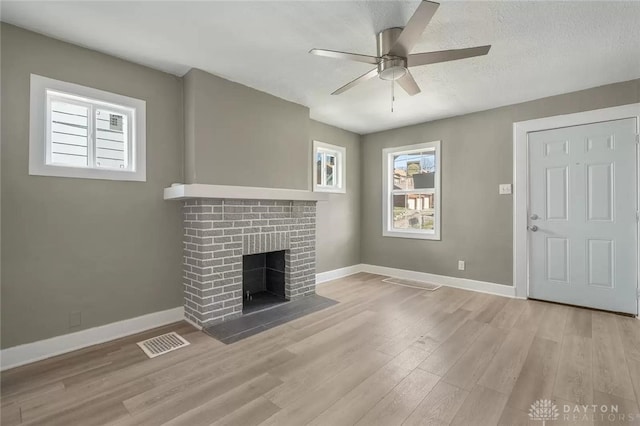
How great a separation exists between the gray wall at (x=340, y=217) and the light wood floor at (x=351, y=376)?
5.61 ft

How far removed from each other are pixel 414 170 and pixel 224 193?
3.19 metres

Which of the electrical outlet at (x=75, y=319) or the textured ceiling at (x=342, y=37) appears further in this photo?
the electrical outlet at (x=75, y=319)

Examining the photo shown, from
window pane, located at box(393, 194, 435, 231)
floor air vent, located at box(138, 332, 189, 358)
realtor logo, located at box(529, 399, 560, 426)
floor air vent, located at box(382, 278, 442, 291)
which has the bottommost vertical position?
realtor logo, located at box(529, 399, 560, 426)

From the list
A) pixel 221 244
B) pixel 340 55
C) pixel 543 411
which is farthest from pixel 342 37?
pixel 543 411

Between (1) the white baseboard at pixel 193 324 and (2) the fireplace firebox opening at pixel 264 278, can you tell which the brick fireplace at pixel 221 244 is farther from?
(2) the fireplace firebox opening at pixel 264 278

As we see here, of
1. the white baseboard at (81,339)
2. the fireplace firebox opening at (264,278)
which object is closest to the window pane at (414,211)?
the fireplace firebox opening at (264,278)

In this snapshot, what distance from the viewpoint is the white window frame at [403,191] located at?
Answer: 438 centimetres

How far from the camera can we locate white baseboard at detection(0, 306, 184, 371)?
2117 millimetres

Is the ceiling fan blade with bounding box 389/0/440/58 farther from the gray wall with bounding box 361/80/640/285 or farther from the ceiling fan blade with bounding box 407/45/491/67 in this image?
the gray wall with bounding box 361/80/640/285

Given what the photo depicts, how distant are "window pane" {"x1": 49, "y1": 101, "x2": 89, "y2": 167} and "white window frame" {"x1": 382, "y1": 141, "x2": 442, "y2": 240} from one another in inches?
157

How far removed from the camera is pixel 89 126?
8.16 feet

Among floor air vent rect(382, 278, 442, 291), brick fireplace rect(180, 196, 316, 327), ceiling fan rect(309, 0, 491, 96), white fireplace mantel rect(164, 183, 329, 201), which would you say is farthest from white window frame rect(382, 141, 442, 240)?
ceiling fan rect(309, 0, 491, 96)

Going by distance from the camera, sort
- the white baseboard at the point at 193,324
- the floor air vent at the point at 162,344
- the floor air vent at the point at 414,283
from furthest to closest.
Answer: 1. the floor air vent at the point at 414,283
2. the white baseboard at the point at 193,324
3. the floor air vent at the point at 162,344

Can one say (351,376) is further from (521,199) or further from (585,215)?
A: (585,215)
